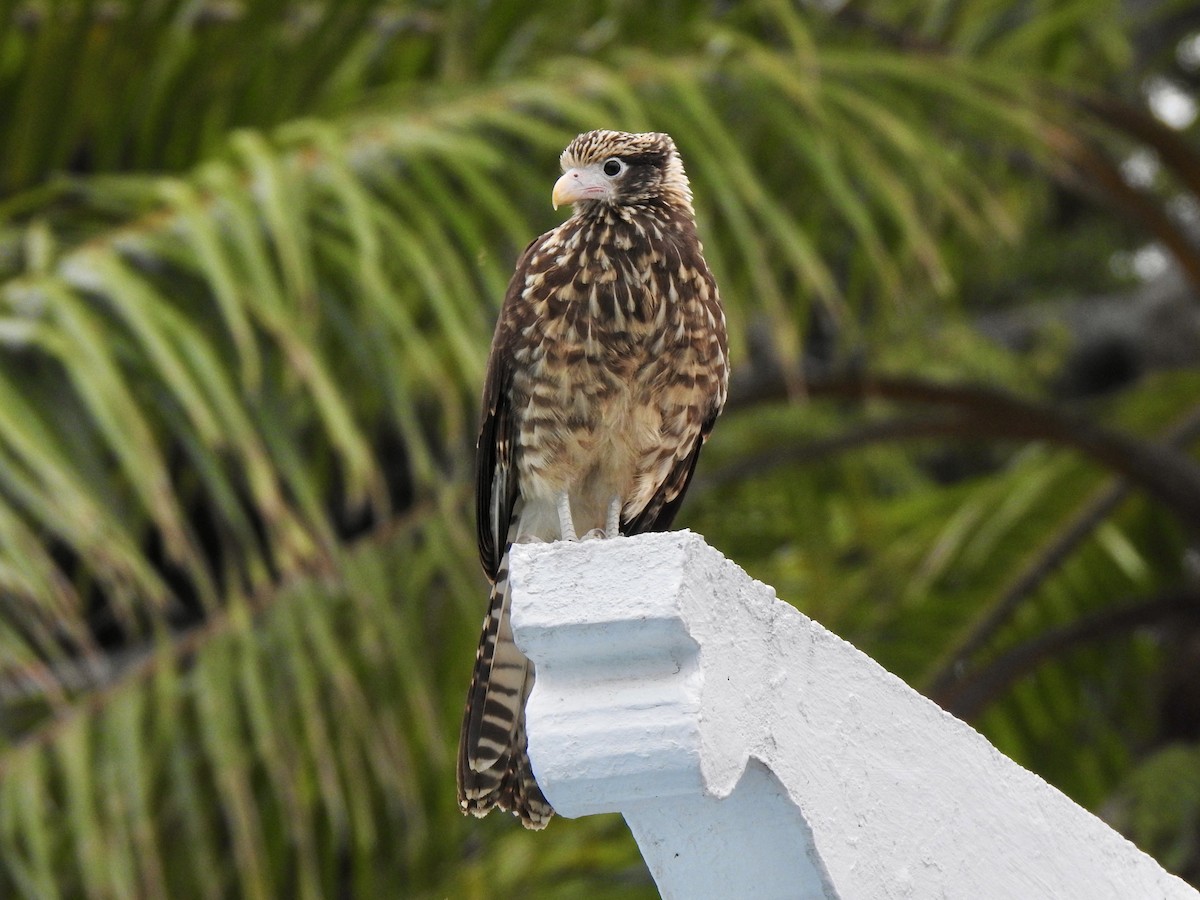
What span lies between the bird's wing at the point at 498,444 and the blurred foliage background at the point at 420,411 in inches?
21.7

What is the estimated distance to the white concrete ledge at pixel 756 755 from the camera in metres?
2.04

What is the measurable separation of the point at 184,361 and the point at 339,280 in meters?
0.57

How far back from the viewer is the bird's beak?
3270mm

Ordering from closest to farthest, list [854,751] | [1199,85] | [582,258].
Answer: [854,751] < [582,258] < [1199,85]

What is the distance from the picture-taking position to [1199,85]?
995cm

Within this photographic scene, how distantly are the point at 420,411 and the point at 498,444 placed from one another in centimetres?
326

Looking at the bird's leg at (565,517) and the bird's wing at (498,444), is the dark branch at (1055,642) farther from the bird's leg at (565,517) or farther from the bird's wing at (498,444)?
the bird's leg at (565,517)

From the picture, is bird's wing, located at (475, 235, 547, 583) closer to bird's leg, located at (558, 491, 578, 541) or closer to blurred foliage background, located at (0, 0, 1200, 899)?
bird's leg, located at (558, 491, 578, 541)

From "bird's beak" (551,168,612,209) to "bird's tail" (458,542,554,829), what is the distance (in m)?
0.66

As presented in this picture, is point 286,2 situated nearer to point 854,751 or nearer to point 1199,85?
point 854,751

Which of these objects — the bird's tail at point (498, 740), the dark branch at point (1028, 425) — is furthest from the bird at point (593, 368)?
the dark branch at point (1028, 425)

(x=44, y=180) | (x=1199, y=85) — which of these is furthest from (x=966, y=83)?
(x=1199, y=85)

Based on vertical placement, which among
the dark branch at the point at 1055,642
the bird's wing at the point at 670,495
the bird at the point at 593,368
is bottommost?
the dark branch at the point at 1055,642

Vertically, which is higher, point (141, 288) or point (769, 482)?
point (141, 288)
